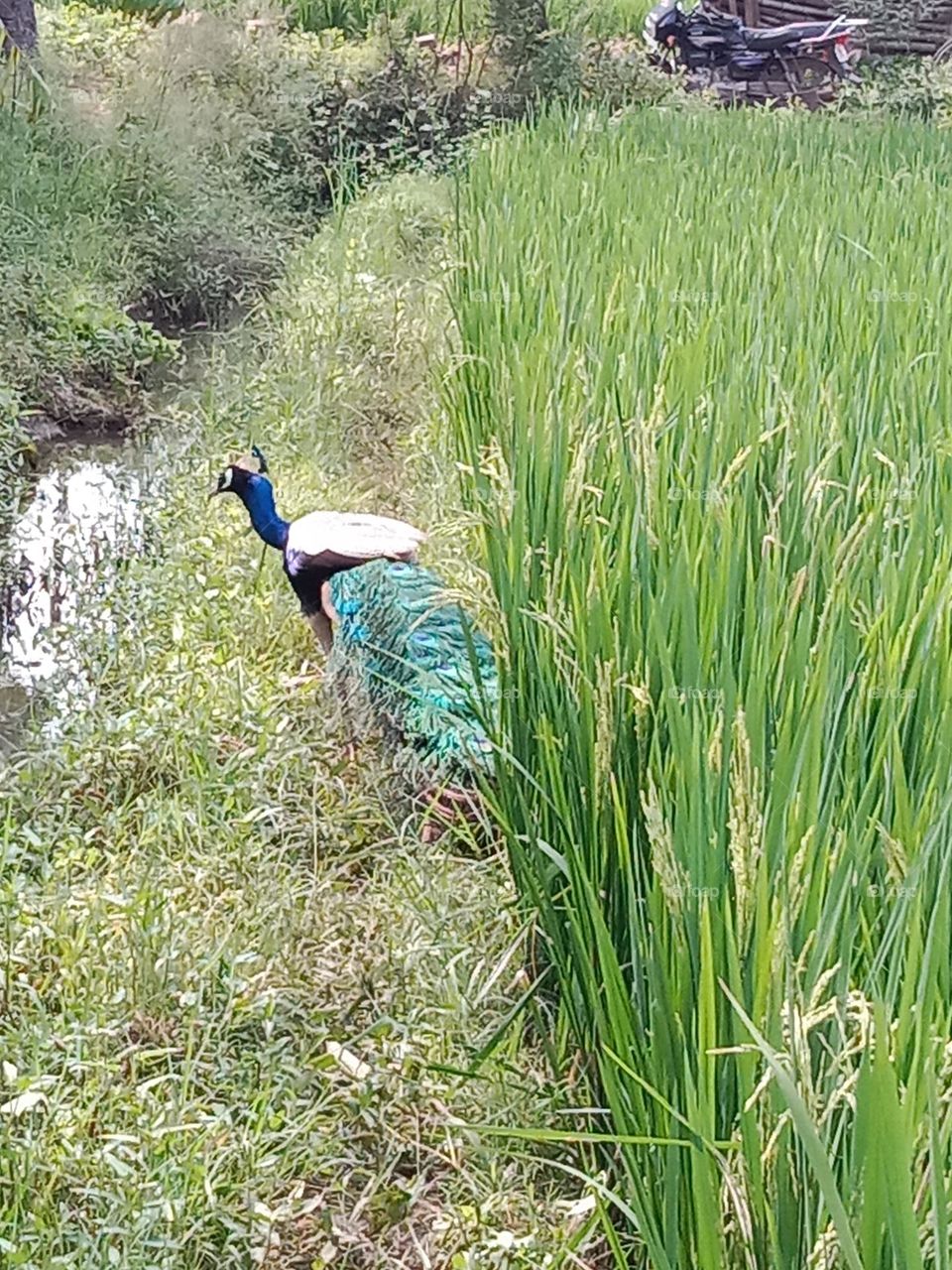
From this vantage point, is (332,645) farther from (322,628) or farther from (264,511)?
(264,511)

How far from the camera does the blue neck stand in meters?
3.26

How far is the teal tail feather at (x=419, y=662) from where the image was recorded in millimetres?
2176

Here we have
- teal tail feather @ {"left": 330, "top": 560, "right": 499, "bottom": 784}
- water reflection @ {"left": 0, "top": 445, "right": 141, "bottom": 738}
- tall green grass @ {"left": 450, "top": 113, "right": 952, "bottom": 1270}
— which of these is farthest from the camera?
water reflection @ {"left": 0, "top": 445, "right": 141, "bottom": 738}

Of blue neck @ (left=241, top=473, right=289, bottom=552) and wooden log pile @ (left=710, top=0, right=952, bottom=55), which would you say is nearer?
blue neck @ (left=241, top=473, right=289, bottom=552)

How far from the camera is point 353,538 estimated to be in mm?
2984

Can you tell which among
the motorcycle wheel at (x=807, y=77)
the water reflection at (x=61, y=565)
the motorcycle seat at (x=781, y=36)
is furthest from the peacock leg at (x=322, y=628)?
the motorcycle seat at (x=781, y=36)

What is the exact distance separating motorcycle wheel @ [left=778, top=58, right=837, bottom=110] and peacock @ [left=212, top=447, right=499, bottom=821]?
8555mm

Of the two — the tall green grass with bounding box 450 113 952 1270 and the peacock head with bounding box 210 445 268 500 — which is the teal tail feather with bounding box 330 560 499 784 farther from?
the peacock head with bounding box 210 445 268 500

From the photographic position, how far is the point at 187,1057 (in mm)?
1941

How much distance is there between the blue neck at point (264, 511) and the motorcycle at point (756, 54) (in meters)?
8.21

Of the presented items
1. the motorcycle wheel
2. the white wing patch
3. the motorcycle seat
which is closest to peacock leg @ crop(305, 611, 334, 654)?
the white wing patch

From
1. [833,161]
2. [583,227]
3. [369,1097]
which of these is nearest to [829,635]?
[369,1097]

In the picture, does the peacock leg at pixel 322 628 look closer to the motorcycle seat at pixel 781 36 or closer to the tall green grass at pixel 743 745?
the tall green grass at pixel 743 745

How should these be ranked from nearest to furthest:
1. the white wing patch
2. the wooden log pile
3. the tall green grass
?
1. the tall green grass
2. the white wing patch
3. the wooden log pile
